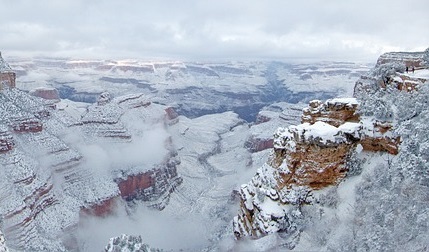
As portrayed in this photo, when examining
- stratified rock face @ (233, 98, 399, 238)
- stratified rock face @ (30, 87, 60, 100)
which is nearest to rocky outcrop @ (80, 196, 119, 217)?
stratified rock face @ (233, 98, 399, 238)

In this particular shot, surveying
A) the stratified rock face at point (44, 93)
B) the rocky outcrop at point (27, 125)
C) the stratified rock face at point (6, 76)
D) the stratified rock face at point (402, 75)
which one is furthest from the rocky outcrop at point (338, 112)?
the stratified rock face at point (44, 93)

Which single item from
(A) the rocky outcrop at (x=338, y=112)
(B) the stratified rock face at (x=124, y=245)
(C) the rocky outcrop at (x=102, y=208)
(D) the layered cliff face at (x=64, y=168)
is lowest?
(C) the rocky outcrop at (x=102, y=208)

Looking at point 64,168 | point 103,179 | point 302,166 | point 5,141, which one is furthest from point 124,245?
point 103,179

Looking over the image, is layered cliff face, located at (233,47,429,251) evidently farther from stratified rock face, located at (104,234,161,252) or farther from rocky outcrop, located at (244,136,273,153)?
rocky outcrop, located at (244,136,273,153)

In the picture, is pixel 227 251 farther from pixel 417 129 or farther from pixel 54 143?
pixel 54 143

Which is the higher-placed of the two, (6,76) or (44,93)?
(6,76)

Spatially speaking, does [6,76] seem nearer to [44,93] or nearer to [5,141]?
[5,141]

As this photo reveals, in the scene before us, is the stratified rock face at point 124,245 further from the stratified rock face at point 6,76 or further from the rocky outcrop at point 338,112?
the stratified rock face at point 6,76
